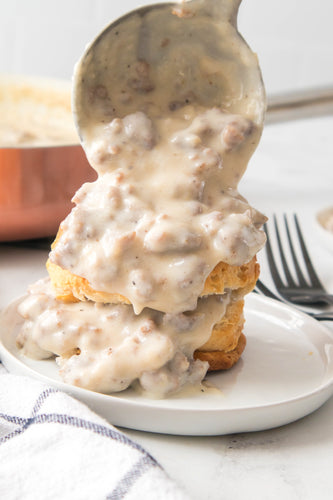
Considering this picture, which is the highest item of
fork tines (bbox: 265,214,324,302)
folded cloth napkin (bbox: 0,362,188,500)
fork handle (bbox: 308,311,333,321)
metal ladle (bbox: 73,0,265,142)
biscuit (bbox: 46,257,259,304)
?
metal ladle (bbox: 73,0,265,142)

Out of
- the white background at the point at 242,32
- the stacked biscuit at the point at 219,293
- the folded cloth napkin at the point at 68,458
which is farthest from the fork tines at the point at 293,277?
the white background at the point at 242,32

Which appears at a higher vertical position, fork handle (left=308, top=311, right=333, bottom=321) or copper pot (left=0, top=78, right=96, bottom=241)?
copper pot (left=0, top=78, right=96, bottom=241)

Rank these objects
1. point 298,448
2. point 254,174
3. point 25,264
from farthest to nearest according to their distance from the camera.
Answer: point 254,174 → point 25,264 → point 298,448

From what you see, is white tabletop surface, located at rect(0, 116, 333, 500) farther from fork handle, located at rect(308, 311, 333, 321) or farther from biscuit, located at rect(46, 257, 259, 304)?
fork handle, located at rect(308, 311, 333, 321)

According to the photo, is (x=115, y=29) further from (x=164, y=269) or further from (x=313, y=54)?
(x=313, y=54)

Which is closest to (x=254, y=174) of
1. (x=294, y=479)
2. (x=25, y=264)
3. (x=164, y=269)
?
(x=25, y=264)

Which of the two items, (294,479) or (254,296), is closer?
(294,479)

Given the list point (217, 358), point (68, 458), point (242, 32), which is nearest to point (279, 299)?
point (217, 358)

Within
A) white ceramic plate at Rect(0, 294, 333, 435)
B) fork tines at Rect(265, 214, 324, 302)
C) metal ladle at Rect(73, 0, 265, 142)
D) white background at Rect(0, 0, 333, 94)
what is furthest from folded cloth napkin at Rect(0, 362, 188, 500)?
white background at Rect(0, 0, 333, 94)
